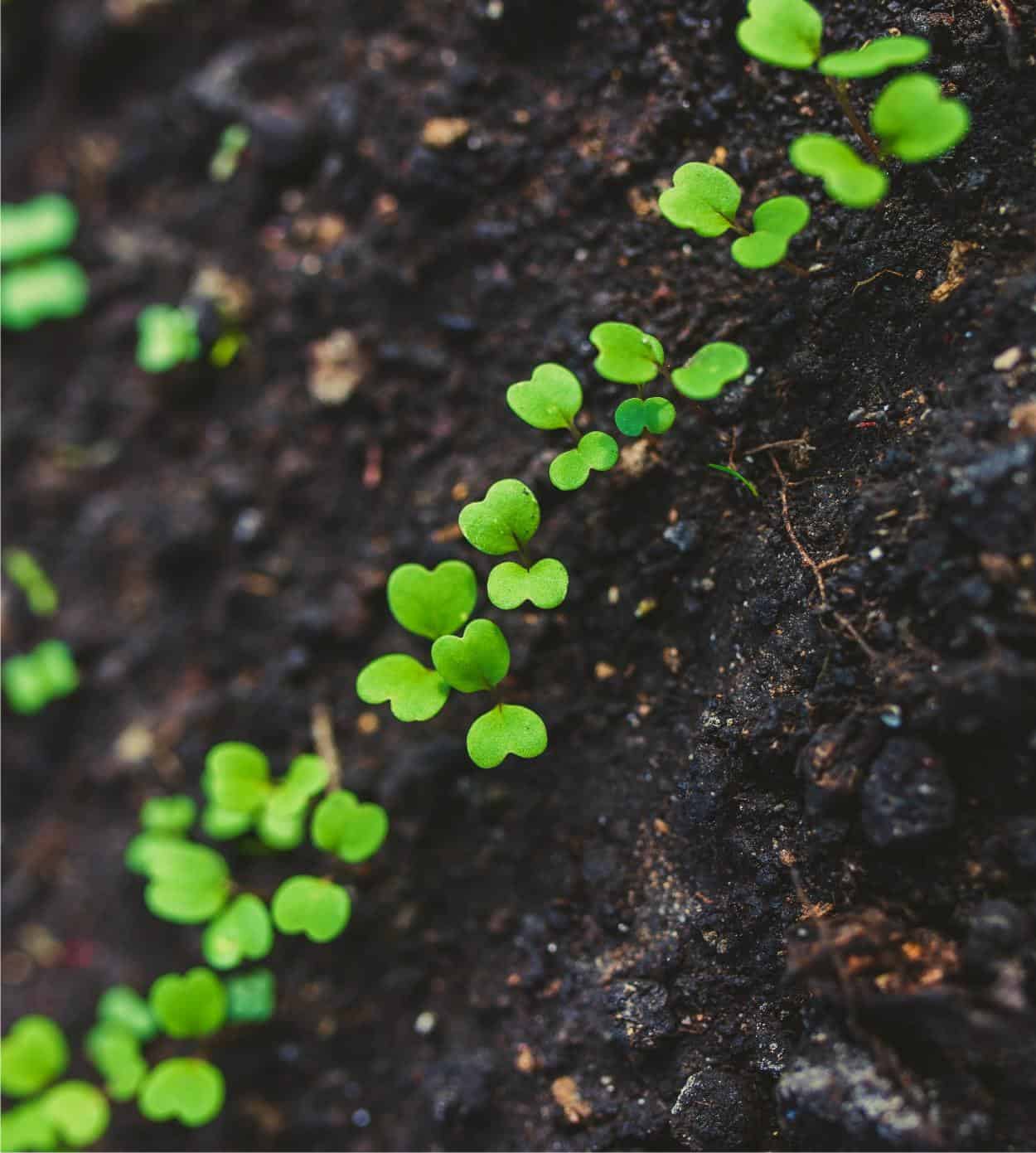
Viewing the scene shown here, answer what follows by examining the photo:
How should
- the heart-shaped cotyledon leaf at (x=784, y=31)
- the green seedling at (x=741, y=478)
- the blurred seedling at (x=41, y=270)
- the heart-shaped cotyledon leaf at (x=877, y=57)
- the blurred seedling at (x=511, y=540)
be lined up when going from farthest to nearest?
the blurred seedling at (x=41, y=270) < the green seedling at (x=741, y=478) < the blurred seedling at (x=511, y=540) < the heart-shaped cotyledon leaf at (x=784, y=31) < the heart-shaped cotyledon leaf at (x=877, y=57)

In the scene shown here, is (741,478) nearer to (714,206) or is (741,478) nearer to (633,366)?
(633,366)

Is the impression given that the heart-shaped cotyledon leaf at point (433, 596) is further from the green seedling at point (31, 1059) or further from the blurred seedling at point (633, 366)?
the green seedling at point (31, 1059)

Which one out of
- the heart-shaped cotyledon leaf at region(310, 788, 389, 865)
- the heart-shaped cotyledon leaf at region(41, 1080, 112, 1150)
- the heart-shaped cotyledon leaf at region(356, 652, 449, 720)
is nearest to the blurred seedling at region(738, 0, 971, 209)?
the heart-shaped cotyledon leaf at region(356, 652, 449, 720)

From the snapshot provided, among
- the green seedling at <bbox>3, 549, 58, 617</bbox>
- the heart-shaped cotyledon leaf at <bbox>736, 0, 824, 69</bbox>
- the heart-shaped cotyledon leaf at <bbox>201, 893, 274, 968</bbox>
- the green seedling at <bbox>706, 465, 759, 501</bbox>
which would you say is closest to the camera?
the heart-shaped cotyledon leaf at <bbox>736, 0, 824, 69</bbox>

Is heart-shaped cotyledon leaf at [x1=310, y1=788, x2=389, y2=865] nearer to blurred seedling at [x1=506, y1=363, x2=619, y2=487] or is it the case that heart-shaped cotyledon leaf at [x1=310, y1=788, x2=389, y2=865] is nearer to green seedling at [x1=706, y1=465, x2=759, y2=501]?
blurred seedling at [x1=506, y1=363, x2=619, y2=487]

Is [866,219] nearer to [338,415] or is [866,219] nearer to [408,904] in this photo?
[338,415]

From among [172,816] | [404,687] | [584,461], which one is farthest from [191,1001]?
[584,461]

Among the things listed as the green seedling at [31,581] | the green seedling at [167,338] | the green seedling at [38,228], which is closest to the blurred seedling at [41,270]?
the green seedling at [38,228]
